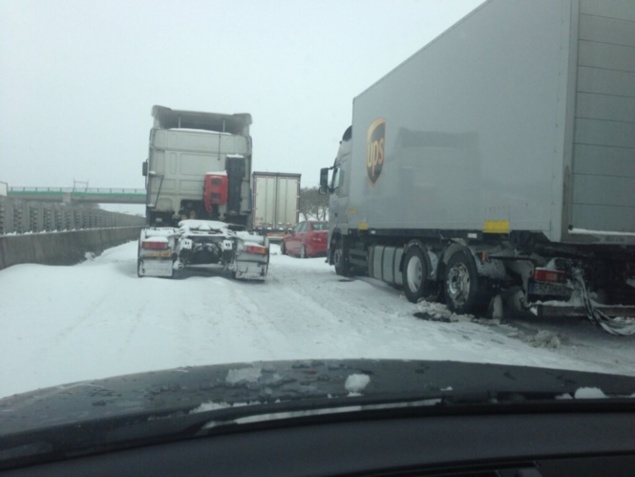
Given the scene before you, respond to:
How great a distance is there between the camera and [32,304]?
8.64m

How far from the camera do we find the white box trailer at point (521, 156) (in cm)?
658

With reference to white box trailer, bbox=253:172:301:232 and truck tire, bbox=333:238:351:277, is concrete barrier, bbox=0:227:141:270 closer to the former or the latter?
truck tire, bbox=333:238:351:277

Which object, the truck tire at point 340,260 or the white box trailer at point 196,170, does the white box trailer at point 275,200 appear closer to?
the truck tire at point 340,260

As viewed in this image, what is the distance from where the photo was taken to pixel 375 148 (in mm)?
12500

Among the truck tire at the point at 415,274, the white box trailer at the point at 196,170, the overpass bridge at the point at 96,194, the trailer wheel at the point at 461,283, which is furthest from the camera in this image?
the overpass bridge at the point at 96,194

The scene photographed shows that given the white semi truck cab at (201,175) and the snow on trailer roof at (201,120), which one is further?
the snow on trailer roof at (201,120)

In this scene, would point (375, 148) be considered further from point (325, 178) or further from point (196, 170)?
point (196, 170)

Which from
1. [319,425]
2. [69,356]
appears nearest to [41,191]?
[69,356]

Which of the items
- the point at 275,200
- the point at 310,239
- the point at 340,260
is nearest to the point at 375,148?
the point at 340,260

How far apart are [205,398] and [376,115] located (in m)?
11.0

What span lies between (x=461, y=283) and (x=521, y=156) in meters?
2.41

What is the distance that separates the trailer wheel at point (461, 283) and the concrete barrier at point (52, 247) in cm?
820

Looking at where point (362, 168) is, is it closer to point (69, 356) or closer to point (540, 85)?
point (540, 85)

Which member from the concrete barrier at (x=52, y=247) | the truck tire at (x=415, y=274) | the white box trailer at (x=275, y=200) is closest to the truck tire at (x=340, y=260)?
the truck tire at (x=415, y=274)
